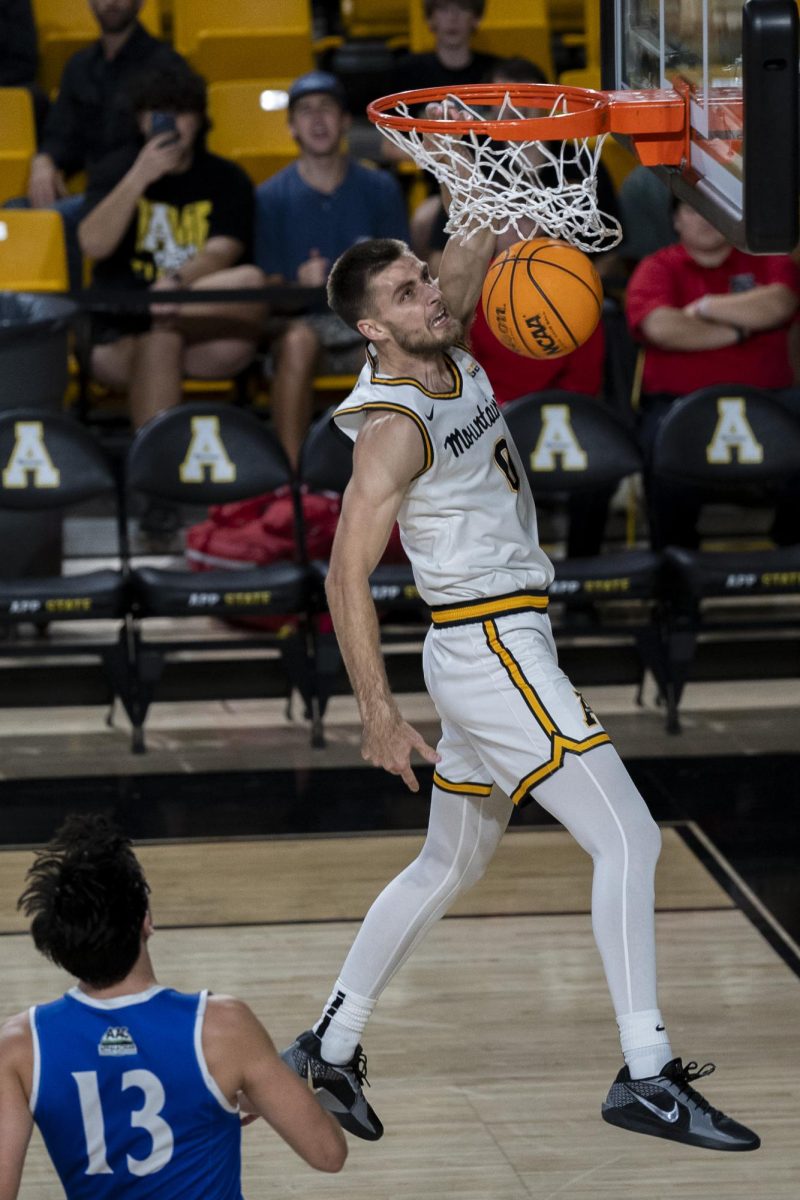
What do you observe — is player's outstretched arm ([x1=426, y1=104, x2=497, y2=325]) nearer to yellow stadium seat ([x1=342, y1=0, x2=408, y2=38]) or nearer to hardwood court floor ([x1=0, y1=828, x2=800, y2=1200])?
hardwood court floor ([x1=0, y1=828, x2=800, y2=1200])

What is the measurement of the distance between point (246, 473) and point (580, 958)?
9.25 ft

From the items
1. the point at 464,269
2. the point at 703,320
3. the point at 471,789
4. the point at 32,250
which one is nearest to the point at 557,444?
the point at 703,320

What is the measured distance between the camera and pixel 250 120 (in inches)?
377

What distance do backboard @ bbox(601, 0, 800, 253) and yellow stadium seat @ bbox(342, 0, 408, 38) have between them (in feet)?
21.1

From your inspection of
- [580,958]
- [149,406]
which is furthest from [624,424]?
[580,958]

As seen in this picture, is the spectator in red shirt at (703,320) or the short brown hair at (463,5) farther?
the short brown hair at (463,5)

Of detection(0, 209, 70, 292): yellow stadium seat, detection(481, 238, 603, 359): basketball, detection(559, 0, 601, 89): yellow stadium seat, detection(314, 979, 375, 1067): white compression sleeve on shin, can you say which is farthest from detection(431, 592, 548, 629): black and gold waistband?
detection(559, 0, 601, 89): yellow stadium seat

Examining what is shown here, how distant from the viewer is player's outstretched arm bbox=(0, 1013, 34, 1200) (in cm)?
262

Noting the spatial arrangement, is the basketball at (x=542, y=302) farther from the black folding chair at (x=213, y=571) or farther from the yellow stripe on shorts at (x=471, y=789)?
the black folding chair at (x=213, y=571)

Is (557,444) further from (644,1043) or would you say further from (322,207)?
(644,1043)

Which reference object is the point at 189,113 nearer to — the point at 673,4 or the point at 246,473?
the point at 246,473

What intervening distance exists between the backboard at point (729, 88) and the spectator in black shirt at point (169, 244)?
3.43 meters

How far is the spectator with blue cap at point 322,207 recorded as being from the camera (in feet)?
27.4

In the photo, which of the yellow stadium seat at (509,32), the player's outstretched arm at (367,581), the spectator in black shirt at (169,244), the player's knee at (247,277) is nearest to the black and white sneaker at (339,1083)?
the player's outstretched arm at (367,581)
